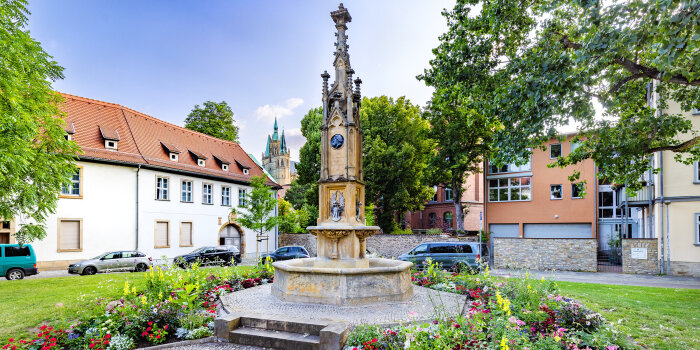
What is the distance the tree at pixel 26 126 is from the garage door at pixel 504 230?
28.8 metres

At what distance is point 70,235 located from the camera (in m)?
23.0

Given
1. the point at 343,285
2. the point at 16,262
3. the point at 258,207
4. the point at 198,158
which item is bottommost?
the point at 16,262

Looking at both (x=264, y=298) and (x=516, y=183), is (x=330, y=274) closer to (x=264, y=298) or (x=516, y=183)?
(x=264, y=298)

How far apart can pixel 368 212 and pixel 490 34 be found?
20.6 meters

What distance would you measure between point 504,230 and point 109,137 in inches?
1170

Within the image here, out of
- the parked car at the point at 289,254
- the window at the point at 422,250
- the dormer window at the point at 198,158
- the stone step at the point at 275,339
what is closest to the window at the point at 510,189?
the window at the point at 422,250

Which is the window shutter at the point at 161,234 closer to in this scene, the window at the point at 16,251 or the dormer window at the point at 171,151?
the dormer window at the point at 171,151

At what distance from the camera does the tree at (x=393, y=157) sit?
3116 centimetres

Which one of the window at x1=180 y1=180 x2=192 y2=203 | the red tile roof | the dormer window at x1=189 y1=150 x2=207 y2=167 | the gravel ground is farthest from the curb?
the dormer window at x1=189 y1=150 x2=207 y2=167

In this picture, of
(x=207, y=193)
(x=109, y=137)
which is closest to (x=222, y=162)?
(x=207, y=193)

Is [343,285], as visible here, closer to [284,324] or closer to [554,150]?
[284,324]

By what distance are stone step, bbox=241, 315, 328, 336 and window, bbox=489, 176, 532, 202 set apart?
2840cm

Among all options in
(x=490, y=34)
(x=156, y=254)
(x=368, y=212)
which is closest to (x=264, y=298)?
(x=490, y=34)

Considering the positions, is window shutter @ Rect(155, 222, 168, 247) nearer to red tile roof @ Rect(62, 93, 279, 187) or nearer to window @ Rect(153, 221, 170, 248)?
window @ Rect(153, 221, 170, 248)
